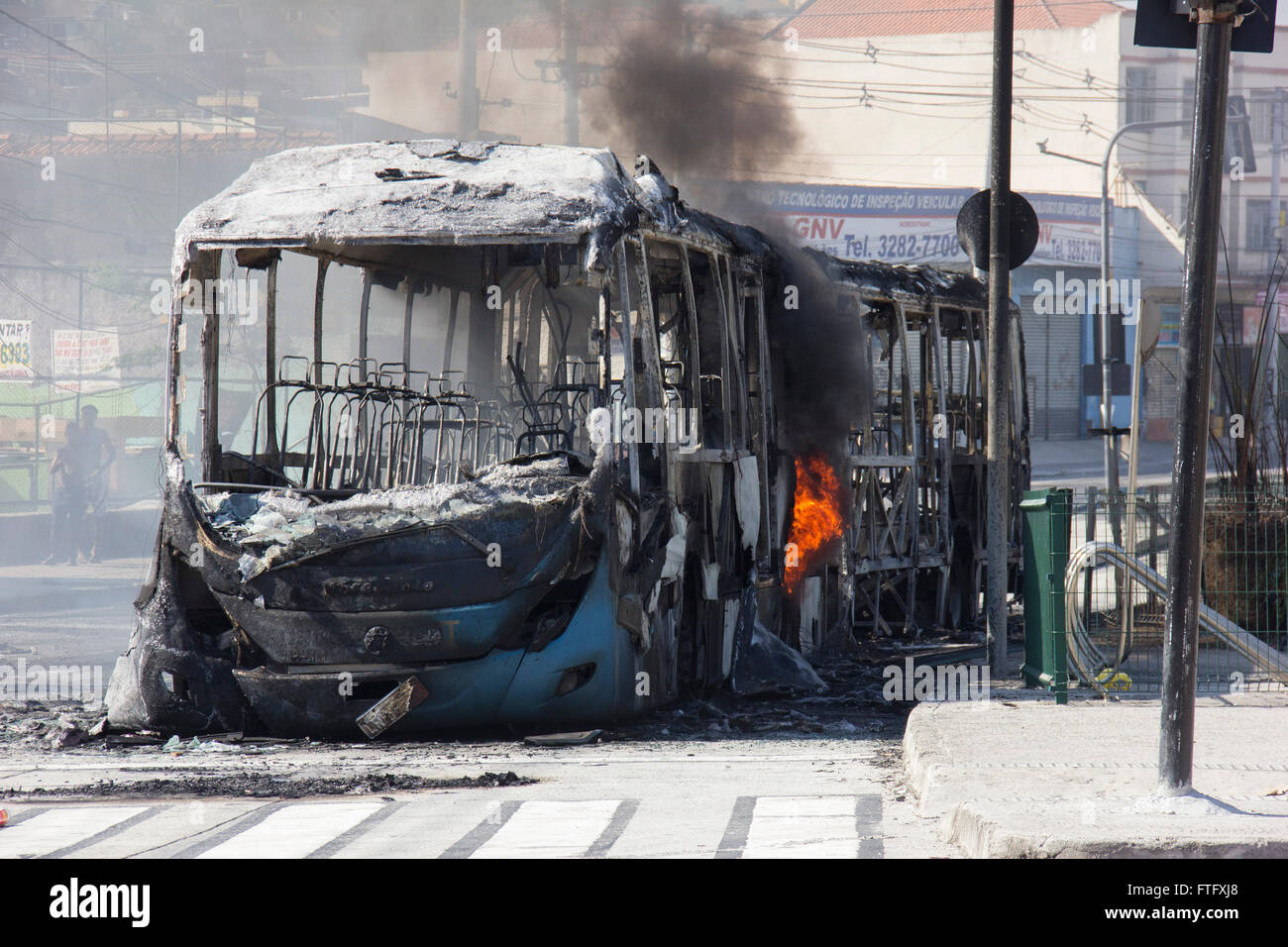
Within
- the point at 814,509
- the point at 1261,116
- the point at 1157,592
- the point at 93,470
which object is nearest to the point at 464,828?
the point at 1157,592

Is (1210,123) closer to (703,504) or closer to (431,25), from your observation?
(703,504)

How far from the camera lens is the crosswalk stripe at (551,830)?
525 centimetres

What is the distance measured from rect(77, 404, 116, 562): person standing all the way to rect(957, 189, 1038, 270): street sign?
1531cm

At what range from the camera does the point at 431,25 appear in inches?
1177

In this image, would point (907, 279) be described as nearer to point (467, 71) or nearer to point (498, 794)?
point (498, 794)

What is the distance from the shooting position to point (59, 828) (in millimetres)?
5766

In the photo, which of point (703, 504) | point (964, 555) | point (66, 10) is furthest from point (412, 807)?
point (66, 10)

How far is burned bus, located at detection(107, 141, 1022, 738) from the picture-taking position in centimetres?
770

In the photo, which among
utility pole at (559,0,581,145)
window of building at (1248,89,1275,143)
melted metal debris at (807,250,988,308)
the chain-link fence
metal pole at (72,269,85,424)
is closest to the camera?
melted metal debris at (807,250,988,308)

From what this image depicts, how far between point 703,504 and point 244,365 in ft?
84.7

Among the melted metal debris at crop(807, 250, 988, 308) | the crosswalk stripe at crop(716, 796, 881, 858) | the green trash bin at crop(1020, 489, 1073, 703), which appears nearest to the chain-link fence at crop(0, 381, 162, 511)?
the melted metal debris at crop(807, 250, 988, 308)

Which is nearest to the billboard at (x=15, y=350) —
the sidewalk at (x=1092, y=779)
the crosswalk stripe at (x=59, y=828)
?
the crosswalk stripe at (x=59, y=828)

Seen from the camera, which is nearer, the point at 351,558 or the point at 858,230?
the point at 351,558

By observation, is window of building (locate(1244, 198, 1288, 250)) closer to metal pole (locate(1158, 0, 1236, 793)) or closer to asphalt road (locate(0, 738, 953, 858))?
asphalt road (locate(0, 738, 953, 858))
